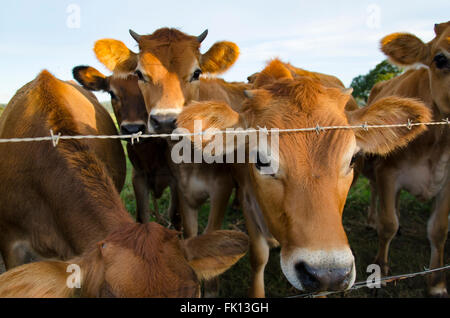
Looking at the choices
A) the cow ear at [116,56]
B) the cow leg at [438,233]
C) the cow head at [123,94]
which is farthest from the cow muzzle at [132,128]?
the cow leg at [438,233]

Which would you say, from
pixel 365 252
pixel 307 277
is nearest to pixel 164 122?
pixel 307 277

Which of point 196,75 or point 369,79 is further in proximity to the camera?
point 369,79

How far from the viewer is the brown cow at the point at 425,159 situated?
3482 mm

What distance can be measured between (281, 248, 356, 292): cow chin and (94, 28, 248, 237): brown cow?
81.6 inches

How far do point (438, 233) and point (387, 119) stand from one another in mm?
2008

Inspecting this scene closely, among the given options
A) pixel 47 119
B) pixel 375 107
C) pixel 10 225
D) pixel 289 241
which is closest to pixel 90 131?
pixel 47 119

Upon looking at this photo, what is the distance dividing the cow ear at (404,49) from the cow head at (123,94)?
3.04m

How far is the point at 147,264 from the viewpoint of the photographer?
1.57 m

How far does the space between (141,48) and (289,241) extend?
2997mm

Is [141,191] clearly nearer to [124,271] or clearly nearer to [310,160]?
[310,160]

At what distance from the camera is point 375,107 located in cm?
259

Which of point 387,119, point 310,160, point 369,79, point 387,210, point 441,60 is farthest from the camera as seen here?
point 369,79

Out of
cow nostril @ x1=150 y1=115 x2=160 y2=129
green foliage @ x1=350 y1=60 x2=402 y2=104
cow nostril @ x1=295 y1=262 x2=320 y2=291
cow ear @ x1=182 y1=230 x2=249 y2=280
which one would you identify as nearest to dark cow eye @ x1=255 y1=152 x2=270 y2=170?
cow ear @ x1=182 y1=230 x2=249 y2=280

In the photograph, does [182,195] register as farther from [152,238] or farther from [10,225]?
[152,238]
